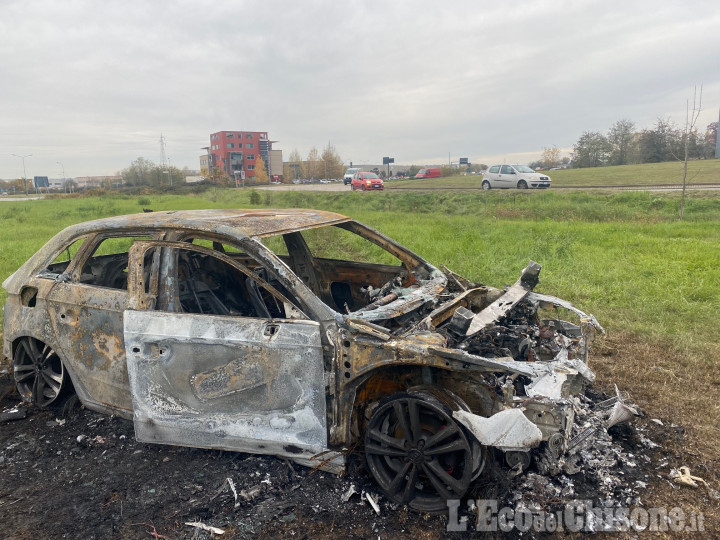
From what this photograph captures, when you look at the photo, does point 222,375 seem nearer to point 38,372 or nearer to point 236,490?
point 236,490

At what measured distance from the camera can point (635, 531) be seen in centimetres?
265

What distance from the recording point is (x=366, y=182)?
29.5m

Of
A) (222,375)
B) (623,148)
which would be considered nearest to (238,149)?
(623,148)

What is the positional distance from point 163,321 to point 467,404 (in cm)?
198

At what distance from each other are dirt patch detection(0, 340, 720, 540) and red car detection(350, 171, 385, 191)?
26503mm

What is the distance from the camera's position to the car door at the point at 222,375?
113 inches

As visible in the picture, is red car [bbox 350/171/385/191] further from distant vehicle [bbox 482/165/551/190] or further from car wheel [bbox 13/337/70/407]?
car wheel [bbox 13/337/70/407]

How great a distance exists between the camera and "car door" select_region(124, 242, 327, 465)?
9.38ft

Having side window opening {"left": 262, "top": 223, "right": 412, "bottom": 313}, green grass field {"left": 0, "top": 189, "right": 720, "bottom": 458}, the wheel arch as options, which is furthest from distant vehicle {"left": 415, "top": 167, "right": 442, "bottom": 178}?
the wheel arch

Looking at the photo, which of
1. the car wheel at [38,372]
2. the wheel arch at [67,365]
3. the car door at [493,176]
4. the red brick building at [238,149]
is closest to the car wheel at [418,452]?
the wheel arch at [67,365]

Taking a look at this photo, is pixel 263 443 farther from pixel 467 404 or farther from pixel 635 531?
pixel 635 531

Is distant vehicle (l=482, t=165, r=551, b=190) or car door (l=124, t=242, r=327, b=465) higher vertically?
distant vehicle (l=482, t=165, r=551, b=190)

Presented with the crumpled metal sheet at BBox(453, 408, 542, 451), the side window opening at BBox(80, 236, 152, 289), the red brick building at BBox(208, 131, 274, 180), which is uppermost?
the red brick building at BBox(208, 131, 274, 180)

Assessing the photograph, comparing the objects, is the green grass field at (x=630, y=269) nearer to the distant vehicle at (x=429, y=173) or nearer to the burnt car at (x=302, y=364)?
the burnt car at (x=302, y=364)
